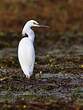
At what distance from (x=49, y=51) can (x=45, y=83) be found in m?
8.51

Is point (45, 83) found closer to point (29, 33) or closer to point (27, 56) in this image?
point (27, 56)

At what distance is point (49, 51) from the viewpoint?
22.6 m

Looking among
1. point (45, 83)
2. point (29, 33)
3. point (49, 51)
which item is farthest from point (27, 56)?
point (49, 51)

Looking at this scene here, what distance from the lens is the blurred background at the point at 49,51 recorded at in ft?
42.4

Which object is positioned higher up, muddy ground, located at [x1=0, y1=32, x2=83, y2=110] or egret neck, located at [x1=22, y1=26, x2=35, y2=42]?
egret neck, located at [x1=22, y1=26, x2=35, y2=42]

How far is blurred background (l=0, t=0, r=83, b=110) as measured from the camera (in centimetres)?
1294

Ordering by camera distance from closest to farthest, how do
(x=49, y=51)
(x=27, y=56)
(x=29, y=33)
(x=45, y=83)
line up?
(x=45, y=83)
(x=27, y=56)
(x=29, y=33)
(x=49, y=51)

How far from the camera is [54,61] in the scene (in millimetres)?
18141

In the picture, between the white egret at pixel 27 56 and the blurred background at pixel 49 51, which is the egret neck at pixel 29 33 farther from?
the blurred background at pixel 49 51

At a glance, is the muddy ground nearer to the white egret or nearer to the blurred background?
the blurred background

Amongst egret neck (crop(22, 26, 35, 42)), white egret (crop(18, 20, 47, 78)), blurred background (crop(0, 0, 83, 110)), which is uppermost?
egret neck (crop(22, 26, 35, 42))

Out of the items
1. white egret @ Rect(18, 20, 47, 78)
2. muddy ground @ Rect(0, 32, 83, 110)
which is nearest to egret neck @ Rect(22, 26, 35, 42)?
white egret @ Rect(18, 20, 47, 78)

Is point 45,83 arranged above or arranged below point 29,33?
below

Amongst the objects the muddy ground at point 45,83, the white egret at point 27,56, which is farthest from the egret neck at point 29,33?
the muddy ground at point 45,83
